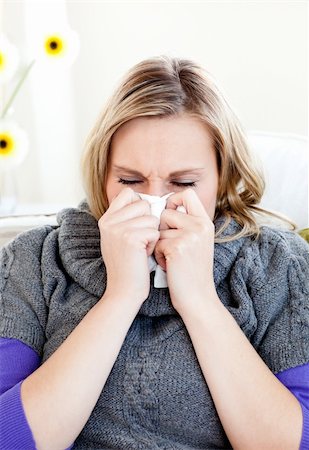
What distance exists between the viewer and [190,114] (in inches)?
45.3

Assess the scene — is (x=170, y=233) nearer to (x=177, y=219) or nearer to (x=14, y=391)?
(x=177, y=219)

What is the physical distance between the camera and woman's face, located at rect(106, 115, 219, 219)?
1105mm

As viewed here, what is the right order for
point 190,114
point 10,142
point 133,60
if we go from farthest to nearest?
point 133,60, point 10,142, point 190,114

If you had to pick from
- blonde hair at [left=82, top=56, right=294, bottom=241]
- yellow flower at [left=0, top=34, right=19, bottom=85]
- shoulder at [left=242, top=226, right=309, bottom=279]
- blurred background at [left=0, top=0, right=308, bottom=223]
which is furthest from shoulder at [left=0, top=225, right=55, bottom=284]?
blurred background at [left=0, top=0, right=308, bottom=223]

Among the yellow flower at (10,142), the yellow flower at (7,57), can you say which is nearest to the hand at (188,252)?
the yellow flower at (10,142)

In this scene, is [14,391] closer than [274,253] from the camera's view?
Yes

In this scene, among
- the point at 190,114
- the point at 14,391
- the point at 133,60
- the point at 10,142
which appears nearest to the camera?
the point at 14,391

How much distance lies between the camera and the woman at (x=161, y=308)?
1.02m

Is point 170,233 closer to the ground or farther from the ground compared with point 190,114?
closer to the ground

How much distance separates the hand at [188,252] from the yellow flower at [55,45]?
787mm

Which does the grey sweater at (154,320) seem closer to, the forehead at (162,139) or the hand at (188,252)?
the hand at (188,252)

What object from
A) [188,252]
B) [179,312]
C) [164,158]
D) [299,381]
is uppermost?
[164,158]

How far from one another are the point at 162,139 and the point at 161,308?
0.29 metres

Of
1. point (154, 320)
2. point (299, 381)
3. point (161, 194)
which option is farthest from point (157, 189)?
point (299, 381)
